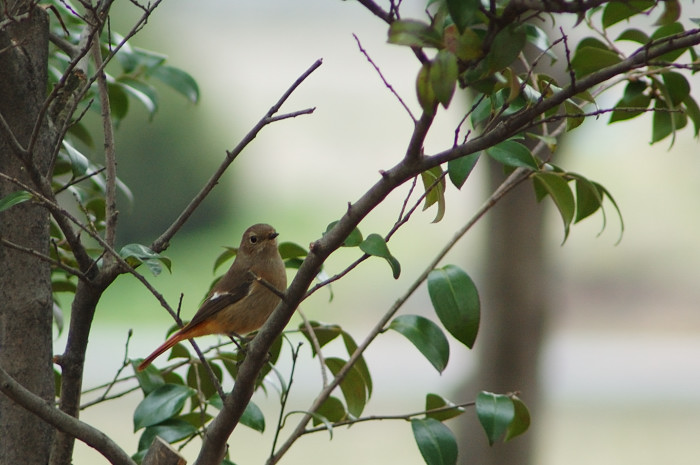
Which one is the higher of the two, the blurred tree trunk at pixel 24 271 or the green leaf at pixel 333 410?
the blurred tree trunk at pixel 24 271

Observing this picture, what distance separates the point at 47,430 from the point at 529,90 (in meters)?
1.00

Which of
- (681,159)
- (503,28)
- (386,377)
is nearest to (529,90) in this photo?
(503,28)

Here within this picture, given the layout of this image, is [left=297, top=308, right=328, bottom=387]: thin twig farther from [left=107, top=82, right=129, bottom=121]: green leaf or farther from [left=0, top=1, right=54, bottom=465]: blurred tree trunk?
[left=107, top=82, right=129, bottom=121]: green leaf

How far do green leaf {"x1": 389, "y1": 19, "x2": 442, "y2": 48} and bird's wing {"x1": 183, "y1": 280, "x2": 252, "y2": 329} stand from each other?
1.55 metres

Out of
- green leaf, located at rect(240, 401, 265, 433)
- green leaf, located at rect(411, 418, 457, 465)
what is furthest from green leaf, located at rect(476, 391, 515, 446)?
→ green leaf, located at rect(240, 401, 265, 433)

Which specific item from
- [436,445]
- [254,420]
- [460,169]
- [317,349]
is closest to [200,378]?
[254,420]

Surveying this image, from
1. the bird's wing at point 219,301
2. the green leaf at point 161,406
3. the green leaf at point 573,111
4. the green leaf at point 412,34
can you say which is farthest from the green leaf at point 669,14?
the bird's wing at point 219,301

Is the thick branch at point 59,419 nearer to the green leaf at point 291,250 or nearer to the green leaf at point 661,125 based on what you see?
the green leaf at point 291,250

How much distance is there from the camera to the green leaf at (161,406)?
5.17 ft

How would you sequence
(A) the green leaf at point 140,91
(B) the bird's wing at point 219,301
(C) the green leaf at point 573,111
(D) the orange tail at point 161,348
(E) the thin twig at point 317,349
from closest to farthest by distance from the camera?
(C) the green leaf at point 573,111 < (E) the thin twig at point 317,349 < (D) the orange tail at point 161,348 < (A) the green leaf at point 140,91 < (B) the bird's wing at point 219,301

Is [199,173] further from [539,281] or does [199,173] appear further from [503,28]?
[503,28]

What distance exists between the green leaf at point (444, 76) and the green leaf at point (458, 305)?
57 cm

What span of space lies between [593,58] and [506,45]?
596mm

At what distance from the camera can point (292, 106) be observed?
11297 millimetres
